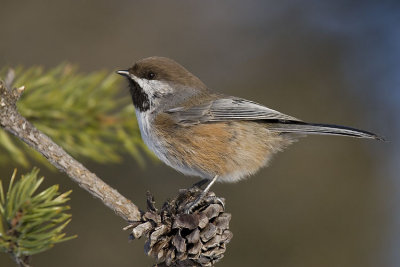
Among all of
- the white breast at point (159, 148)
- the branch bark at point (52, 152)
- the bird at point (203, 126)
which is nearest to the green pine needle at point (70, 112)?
the white breast at point (159, 148)

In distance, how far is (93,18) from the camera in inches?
166

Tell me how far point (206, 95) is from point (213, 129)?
1.17ft

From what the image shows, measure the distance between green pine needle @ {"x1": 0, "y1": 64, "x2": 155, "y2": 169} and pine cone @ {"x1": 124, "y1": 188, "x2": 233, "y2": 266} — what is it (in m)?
0.76

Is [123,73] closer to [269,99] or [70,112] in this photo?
[70,112]

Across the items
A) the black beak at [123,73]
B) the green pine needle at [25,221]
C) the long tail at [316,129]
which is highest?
the long tail at [316,129]

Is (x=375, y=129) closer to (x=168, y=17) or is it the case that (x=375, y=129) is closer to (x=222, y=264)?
(x=222, y=264)

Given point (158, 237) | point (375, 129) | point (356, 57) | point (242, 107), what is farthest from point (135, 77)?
point (356, 57)

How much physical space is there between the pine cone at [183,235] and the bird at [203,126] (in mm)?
774

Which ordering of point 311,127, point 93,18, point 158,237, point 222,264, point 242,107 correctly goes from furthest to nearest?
point 93,18 < point 222,264 < point 242,107 < point 311,127 < point 158,237

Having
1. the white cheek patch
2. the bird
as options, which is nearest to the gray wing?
the bird

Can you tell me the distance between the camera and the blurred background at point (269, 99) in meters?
3.36

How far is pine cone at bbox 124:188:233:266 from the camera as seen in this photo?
5.85ft

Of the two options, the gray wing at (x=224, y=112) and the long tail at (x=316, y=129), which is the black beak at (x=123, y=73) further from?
the long tail at (x=316, y=129)

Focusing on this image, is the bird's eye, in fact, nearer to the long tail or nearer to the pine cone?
the long tail
